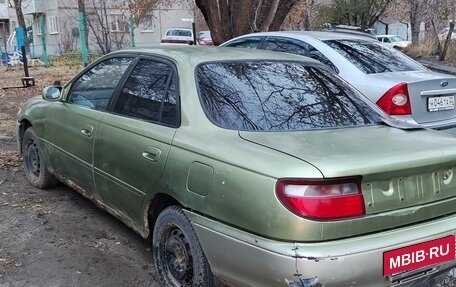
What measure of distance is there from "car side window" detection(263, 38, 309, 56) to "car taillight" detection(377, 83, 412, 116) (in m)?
1.33

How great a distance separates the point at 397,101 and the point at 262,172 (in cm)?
323

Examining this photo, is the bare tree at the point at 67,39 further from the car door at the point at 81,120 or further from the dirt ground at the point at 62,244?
the car door at the point at 81,120

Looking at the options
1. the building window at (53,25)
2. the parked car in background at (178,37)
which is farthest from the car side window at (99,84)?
the building window at (53,25)

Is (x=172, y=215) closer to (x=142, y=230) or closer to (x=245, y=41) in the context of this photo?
→ (x=142, y=230)

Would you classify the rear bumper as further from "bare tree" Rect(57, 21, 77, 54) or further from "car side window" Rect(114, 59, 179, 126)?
"bare tree" Rect(57, 21, 77, 54)

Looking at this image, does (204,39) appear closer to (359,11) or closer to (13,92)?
(359,11)

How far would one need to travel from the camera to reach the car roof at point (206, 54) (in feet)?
11.6

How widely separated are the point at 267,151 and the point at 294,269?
1.99 feet

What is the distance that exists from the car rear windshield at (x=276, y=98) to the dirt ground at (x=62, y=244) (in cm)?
130

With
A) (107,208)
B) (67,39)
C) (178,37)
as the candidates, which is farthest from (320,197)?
(67,39)

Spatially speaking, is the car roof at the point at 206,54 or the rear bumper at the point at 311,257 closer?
the rear bumper at the point at 311,257

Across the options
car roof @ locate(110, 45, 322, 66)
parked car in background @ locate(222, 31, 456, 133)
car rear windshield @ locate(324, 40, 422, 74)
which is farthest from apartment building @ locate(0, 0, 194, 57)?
car roof @ locate(110, 45, 322, 66)

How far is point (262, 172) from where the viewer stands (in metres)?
2.52

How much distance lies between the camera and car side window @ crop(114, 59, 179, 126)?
11.0ft
